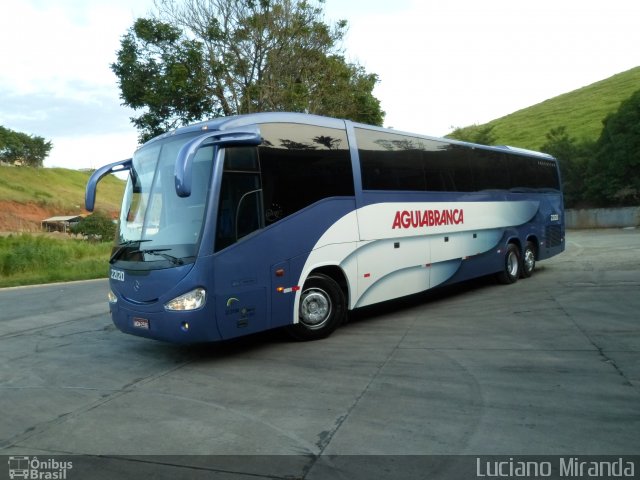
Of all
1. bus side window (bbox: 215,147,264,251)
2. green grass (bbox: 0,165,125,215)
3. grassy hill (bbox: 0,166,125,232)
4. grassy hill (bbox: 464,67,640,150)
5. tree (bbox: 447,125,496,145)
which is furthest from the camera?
green grass (bbox: 0,165,125,215)

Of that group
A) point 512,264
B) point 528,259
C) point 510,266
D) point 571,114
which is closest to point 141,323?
point 510,266

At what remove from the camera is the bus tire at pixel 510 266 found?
13656 millimetres

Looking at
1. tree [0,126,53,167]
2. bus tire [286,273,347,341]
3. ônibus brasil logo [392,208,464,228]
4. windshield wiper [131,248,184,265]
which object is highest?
tree [0,126,53,167]

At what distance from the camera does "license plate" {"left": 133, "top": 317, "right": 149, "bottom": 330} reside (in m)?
7.19

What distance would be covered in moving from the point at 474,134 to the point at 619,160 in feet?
44.3

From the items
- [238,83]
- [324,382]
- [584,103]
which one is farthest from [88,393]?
[584,103]

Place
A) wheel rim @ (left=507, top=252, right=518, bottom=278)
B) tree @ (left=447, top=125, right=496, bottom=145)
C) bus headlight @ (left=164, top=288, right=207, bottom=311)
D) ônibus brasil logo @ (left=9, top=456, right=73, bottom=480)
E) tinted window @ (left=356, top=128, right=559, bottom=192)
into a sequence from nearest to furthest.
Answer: ônibus brasil logo @ (left=9, top=456, right=73, bottom=480), bus headlight @ (left=164, top=288, right=207, bottom=311), tinted window @ (left=356, top=128, right=559, bottom=192), wheel rim @ (left=507, top=252, right=518, bottom=278), tree @ (left=447, top=125, right=496, bottom=145)

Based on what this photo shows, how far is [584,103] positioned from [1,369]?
67079 millimetres

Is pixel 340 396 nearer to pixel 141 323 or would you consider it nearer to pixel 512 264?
pixel 141 323

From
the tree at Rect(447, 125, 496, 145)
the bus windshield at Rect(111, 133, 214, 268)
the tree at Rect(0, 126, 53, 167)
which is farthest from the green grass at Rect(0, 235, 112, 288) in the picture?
the tree at Rect(0, 126, 53, 167)

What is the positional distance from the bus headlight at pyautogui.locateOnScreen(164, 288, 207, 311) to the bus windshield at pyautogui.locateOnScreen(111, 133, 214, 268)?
0.39 m

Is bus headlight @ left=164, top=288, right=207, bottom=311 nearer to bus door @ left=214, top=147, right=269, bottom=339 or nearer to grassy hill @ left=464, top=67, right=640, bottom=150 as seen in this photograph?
bus door @ left=214, top=147, right=269, bottom=339

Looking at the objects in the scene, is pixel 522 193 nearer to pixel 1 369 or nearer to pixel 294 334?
pixel 294 334

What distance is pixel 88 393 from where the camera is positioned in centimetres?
623
